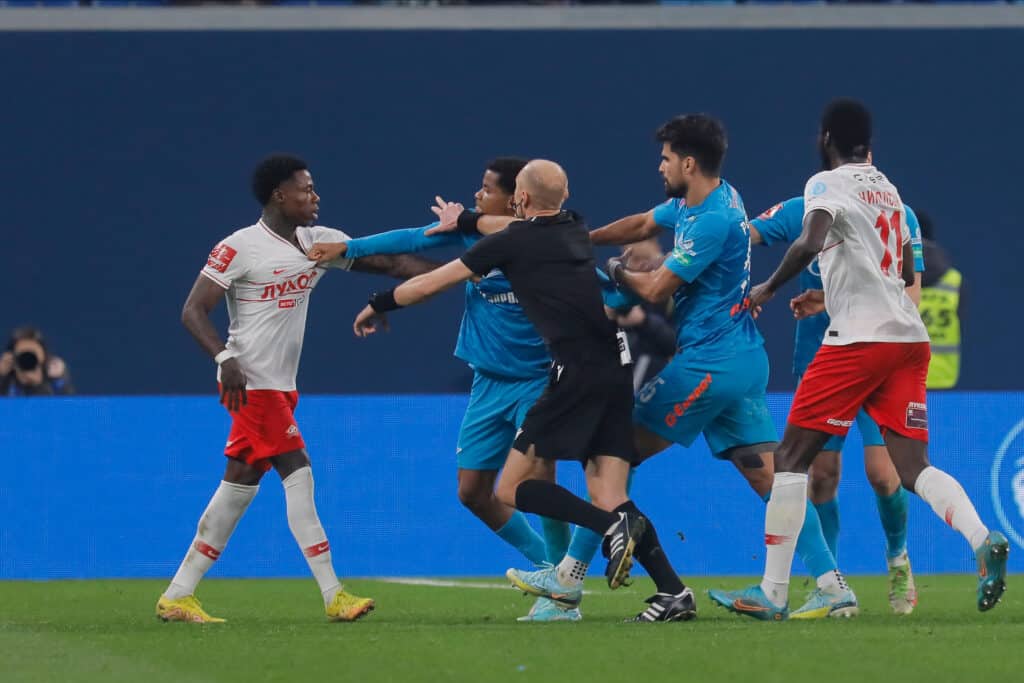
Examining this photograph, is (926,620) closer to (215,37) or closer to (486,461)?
(486,461)

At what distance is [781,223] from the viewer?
844 cm

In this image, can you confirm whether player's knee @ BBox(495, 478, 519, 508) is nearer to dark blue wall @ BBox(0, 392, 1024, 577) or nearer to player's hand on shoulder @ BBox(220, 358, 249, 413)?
player's hand on shoulder @ BBox(220, 358, 249, 413)

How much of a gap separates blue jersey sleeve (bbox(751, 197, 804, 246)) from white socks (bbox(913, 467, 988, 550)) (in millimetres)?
1558

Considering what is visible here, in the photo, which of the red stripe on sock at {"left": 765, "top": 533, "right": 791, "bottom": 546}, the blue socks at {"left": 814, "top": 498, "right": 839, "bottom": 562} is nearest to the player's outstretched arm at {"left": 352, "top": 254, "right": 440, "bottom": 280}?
the red stripe on sock at {"left": 765, "top": 533, "right": 791, "bottom": 546}

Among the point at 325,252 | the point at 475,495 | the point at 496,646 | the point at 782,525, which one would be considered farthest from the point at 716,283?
the point at 496,646

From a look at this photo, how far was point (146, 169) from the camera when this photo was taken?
16328 millimetres

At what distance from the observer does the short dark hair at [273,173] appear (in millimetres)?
8141

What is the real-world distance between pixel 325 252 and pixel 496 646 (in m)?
2.40

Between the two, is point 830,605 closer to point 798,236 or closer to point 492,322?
point 798,236

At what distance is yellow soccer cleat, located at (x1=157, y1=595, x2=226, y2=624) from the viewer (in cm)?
794

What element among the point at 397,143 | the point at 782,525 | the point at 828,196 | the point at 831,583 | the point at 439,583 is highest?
the point at 397,143

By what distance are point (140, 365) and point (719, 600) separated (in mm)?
9851

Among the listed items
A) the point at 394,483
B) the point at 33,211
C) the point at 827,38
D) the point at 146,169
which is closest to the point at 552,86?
the point at 827,38

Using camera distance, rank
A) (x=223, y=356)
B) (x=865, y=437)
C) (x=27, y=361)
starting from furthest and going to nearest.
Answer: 1. (x=27, y=361)
2. (x=865, y=437)
3. (x=223, y=356)
